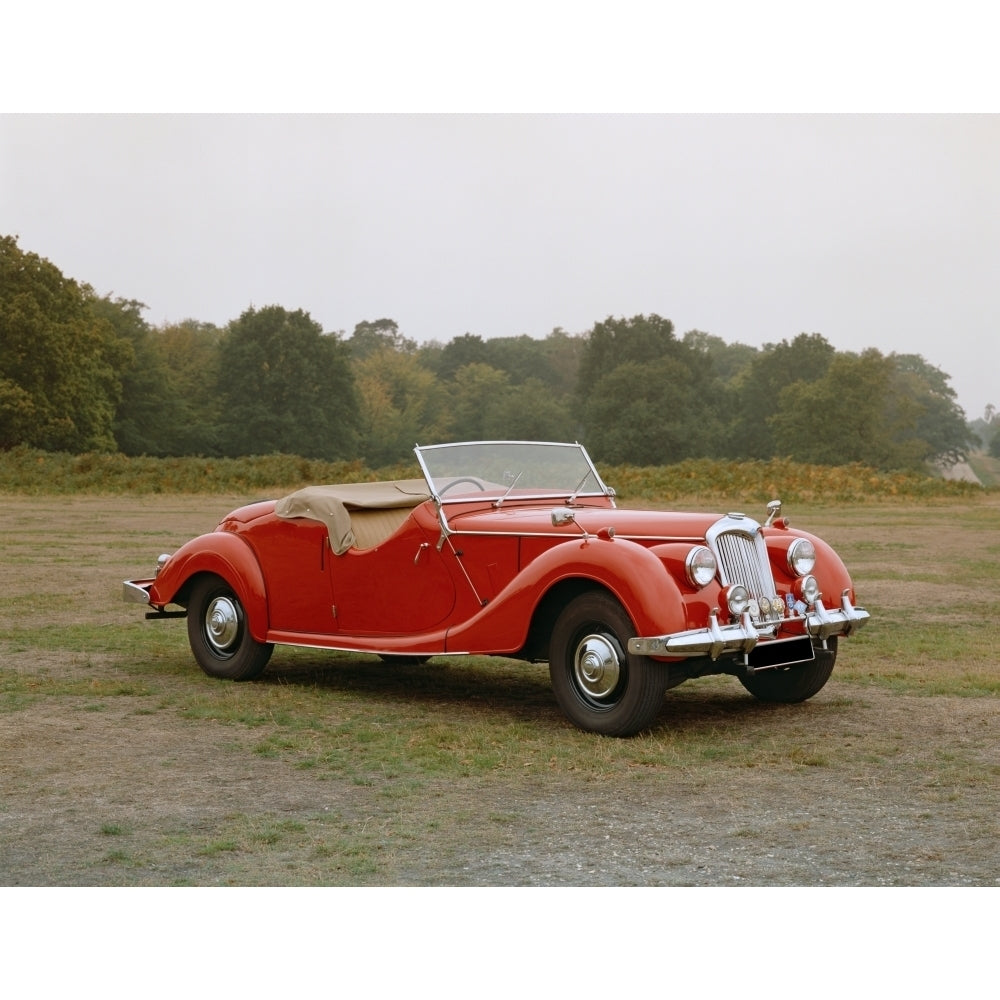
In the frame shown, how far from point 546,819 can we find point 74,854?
174cm

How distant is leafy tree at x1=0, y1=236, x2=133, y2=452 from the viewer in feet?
145

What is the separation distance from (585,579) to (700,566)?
0.58 m

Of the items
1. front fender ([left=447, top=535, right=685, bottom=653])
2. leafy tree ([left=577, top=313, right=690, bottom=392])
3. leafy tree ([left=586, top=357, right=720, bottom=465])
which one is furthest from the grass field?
leafy tree ([left=577, top=313, right=690, bottom=392])

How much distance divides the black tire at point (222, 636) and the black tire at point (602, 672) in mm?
2428

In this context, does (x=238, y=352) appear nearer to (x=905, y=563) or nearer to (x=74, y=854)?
(x=905, y=563)

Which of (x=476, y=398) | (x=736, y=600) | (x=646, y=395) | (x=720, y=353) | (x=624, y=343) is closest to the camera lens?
(x=736, y=600)

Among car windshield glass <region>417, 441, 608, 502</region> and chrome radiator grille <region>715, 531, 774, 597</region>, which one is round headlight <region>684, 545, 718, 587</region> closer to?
chrome radiator grille <region>715, 531, 774, 597</region>

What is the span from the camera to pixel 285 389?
48000 millimetres

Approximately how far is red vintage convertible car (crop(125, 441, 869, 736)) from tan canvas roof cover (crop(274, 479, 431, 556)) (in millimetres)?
13

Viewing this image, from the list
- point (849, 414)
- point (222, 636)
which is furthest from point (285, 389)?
point (222, 636)

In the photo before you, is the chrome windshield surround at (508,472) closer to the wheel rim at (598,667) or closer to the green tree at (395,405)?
the wheel rim at (598,667)

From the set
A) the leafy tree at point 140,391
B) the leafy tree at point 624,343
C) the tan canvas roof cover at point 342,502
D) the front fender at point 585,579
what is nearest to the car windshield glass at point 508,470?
the tan canvas roof cover at point 342,502

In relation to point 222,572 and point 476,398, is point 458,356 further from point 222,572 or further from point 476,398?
point 222,572

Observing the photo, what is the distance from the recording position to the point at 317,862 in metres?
4.30
